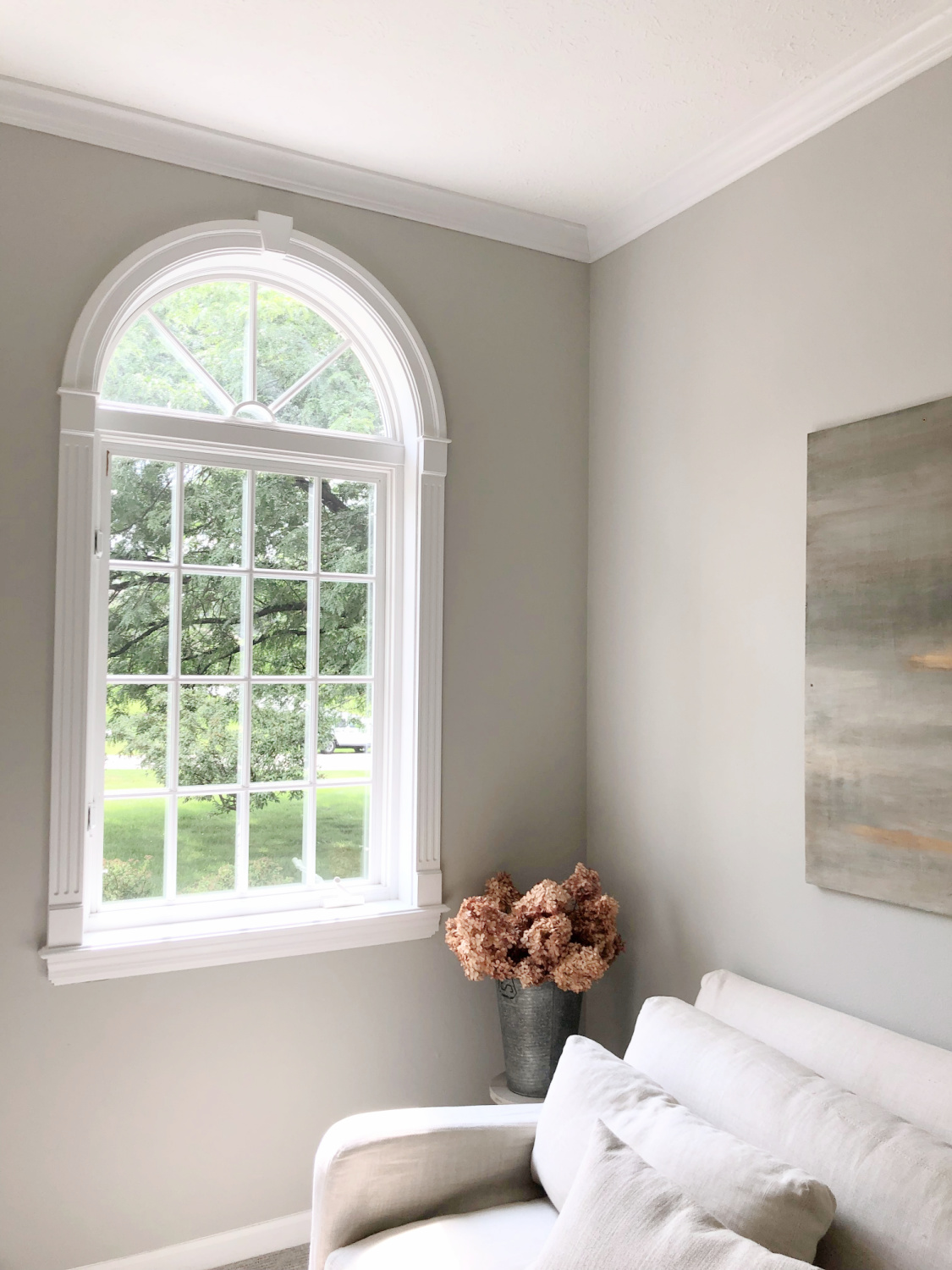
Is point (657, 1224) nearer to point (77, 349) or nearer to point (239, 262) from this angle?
point (77, 349)

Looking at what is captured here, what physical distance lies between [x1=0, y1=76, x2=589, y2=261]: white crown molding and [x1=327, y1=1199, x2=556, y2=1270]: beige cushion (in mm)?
2478

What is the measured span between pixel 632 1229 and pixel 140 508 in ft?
6.53

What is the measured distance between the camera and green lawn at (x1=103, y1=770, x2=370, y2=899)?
2516 millimetres

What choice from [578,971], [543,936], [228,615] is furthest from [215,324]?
[578,971]

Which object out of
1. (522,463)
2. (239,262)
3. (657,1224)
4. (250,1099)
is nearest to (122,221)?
(239,262)

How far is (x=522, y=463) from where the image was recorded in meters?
2.93

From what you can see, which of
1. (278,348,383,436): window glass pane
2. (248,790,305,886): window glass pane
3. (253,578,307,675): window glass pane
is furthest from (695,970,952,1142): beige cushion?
(278,348,383,436): window glass pane

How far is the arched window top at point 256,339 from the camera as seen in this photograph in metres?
2.43

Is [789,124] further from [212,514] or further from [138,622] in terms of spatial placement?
[138,622]

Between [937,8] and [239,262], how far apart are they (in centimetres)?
173

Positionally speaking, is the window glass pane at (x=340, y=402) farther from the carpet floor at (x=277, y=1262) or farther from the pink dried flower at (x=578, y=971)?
the carpet floor at (x=277, y=1262)

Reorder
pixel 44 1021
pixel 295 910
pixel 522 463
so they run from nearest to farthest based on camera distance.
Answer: pixel 44 1021 → pixel 295 910 → pixel 522 463

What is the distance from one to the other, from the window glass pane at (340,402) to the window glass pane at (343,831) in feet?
3.46

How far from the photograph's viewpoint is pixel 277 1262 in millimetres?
2447
